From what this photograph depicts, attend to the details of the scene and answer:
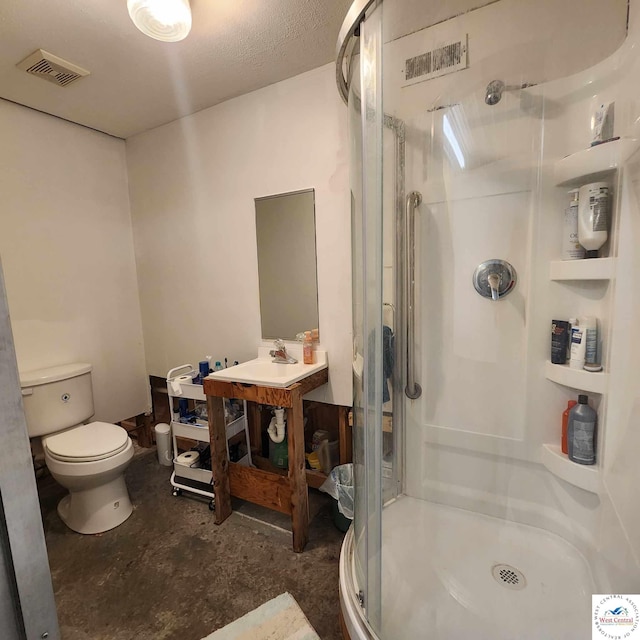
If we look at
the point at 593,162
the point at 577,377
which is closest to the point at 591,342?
the point at 577,377

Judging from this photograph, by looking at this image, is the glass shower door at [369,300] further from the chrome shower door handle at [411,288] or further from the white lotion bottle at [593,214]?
the white lotion bottle at [593,214]

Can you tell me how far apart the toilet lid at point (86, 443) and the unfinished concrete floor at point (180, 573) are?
0.43m

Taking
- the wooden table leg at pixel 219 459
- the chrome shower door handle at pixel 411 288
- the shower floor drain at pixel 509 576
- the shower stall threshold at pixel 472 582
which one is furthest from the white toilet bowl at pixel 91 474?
the shower floor drain at pixel 509 576

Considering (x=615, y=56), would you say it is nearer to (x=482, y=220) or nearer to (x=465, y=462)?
(x=482, y=220)

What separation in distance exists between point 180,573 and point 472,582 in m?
1.21

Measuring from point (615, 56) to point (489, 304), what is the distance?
34.9 inches

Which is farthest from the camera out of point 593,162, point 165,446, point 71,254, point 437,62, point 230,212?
point 165,446

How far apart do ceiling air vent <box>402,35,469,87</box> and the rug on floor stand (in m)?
2.11

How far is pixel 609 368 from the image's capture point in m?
1.15

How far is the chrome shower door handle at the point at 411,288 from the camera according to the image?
1458 millimetres

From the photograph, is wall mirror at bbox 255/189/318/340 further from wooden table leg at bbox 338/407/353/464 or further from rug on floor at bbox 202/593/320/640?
rug on floor at bbox 202/593/320/640

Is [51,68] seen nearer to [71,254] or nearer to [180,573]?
[71,254]

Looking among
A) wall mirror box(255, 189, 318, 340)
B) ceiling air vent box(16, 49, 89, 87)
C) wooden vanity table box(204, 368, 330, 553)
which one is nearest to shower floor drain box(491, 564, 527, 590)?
wooden vanity table box(204, 368, 330, 553)

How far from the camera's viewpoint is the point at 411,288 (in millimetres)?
1506
